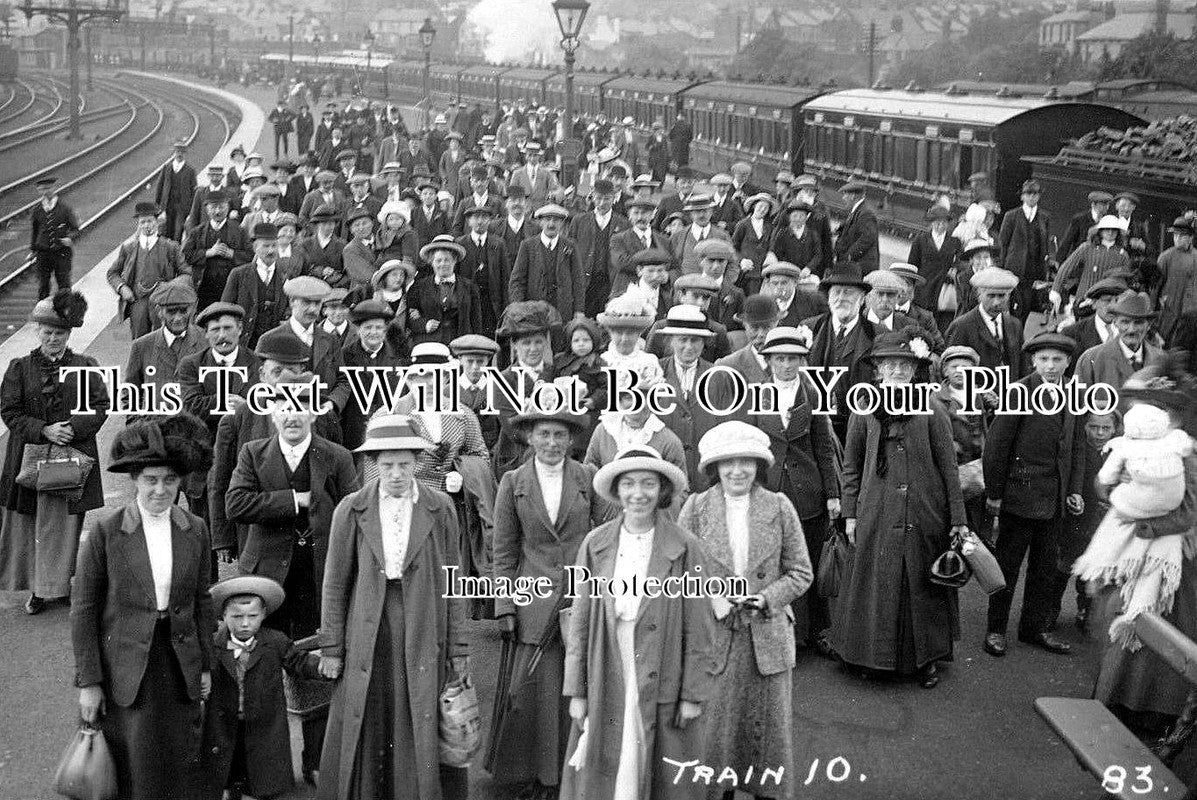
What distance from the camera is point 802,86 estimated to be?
33.4 m

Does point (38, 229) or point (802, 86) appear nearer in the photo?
point (38, 229)

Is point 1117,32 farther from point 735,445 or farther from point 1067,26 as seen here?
point 735,445

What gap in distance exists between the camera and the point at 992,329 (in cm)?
980

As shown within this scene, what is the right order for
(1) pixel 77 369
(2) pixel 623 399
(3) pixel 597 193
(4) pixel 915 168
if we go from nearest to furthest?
(2) pixel 623 399 → (1) pixel 77 369 → (3) pixel 597 193 → (4) pixel 915 168

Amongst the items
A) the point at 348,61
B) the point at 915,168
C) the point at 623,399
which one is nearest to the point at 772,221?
the point at 623,399

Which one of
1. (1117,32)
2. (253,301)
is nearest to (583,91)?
(1117,32)

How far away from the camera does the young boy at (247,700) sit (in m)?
5.89

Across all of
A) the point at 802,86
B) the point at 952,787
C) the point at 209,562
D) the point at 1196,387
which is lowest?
the point at 952,787

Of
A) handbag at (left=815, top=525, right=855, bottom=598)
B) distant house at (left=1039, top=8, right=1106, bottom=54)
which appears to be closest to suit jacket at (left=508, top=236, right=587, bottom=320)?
handbag at (left=815, top=525, right=855, bottom=598)

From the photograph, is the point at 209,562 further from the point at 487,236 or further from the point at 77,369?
the point at 487,236

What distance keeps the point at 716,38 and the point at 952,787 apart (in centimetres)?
9966

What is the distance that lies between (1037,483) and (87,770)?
16.7 ft

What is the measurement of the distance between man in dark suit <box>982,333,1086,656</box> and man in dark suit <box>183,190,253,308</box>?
784cm

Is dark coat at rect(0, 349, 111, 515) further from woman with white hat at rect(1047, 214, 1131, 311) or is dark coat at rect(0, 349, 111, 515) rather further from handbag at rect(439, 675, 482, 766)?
woman with white hat at rect(1047, 214, 1131, 311)
